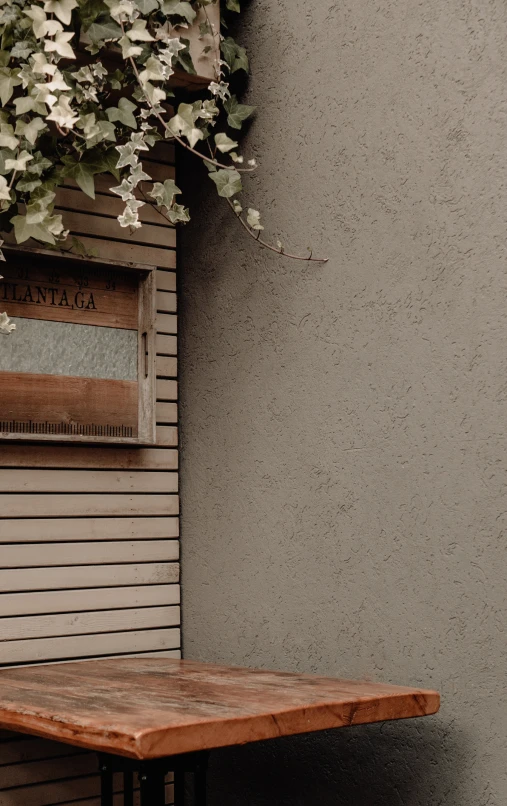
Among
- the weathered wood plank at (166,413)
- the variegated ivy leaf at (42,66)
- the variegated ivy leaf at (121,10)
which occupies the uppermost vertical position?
the variegated ivy leaf at (121,10)

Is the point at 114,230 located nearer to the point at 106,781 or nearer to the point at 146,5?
the point at 146,5

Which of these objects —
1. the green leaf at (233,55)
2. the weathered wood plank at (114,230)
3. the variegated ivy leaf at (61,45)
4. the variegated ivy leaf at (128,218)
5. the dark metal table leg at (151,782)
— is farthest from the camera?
the weathered wood plank at (114,230)

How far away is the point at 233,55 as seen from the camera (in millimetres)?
2717

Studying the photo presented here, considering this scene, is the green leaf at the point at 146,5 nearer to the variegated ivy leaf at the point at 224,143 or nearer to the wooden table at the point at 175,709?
the variegated ivy leaf at the point at 224,143

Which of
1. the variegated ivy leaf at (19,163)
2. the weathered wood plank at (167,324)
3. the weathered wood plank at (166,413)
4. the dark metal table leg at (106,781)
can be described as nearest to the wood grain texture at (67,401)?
the weathered wood plank at (166,413)

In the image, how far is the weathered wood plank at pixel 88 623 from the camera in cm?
258

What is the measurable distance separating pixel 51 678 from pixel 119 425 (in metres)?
0.84

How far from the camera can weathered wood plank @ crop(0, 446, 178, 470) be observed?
8.66 feet

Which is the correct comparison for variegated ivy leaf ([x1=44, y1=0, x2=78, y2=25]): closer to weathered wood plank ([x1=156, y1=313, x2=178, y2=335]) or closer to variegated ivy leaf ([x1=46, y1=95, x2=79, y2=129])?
variegated ivy leaf ([x1=46, y1=95, x2=79, y2=129])

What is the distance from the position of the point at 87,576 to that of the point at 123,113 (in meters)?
1.38

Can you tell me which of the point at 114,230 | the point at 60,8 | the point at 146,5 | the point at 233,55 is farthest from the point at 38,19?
the point at 114,230

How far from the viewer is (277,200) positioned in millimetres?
2668

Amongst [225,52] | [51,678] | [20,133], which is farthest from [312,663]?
[225,52]

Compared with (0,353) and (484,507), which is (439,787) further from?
(0,353)
